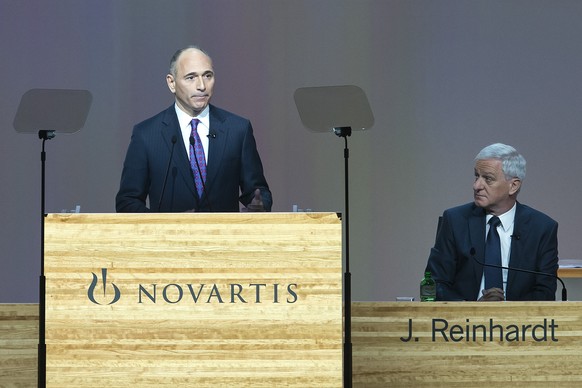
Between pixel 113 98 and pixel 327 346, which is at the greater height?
pixel 113 98

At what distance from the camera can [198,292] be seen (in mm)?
3434

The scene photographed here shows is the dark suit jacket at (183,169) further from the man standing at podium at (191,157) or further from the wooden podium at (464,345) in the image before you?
the wooden podium at (464,345)

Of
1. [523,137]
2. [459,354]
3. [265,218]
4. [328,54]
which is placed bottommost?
[459,354]

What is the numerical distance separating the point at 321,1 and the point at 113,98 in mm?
1352

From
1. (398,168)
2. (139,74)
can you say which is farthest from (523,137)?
(139,74)

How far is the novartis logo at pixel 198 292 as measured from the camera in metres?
3.42

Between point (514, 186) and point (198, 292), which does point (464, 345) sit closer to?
point (514, 186)

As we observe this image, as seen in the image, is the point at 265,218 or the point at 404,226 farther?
the point at 404,226

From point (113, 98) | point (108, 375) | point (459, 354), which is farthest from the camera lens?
point (113, 98)

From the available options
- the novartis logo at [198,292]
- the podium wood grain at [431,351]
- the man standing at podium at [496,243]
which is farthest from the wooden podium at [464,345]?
the novartis logo at [198,292]

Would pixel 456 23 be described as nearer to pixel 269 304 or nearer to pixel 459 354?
pixel 459 354

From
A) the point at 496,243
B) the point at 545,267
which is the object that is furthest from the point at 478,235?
the point at 545,267

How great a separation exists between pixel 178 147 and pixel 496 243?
1353 millimetres

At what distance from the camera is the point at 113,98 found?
6.59 meters
